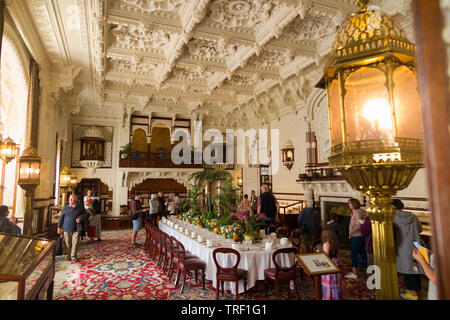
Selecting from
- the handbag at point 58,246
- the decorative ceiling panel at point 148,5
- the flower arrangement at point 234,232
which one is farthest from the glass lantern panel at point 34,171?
the flower arrangement at point 234,232

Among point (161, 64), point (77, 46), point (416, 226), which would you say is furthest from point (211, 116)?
point (416, 226)

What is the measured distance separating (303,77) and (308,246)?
621 cm

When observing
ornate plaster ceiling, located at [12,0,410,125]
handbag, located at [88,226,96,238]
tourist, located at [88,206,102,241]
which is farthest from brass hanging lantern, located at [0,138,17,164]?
handbag, located at [88,226,96,238]

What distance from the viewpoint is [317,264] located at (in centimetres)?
265

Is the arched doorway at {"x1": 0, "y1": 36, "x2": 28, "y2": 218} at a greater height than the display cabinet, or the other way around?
the arched doorway at {"x1": 0, "y1": 36, "x2": 28, "y2": 218}

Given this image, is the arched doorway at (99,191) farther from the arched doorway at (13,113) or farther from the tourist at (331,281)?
the tourist at (331,281)

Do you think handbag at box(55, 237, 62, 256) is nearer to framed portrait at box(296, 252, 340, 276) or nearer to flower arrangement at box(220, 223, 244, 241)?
flower arrangement at box(220, 223, 244, 241)

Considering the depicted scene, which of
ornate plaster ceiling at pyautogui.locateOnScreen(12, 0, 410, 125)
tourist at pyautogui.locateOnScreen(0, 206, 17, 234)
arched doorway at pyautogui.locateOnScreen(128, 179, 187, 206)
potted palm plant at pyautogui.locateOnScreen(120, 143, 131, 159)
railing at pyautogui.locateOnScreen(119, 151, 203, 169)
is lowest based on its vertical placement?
tourist at pyautogui.locateOnScreen(0, 206, 17, 234)

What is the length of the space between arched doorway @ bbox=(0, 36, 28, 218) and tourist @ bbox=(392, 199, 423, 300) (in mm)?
7966

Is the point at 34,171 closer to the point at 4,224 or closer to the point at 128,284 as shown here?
the point at 4,224

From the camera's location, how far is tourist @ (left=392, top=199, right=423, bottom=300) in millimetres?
3990

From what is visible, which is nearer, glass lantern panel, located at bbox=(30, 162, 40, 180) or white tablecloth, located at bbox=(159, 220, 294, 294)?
white tablecloth, located at bbox=(159, 220, 294, 294)

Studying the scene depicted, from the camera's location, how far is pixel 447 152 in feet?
1.98

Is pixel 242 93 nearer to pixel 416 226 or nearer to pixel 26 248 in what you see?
pixel 416 226
